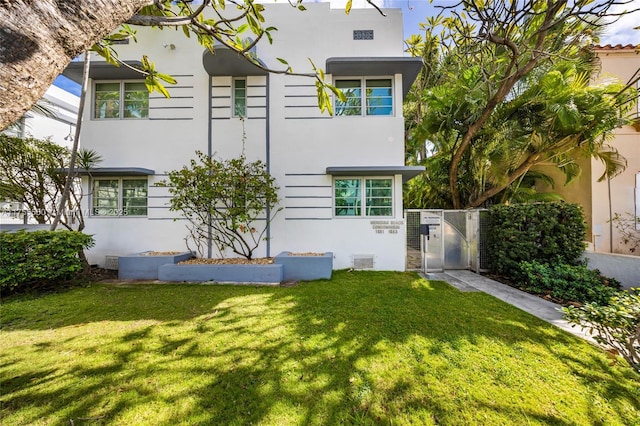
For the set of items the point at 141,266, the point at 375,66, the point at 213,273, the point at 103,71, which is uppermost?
the point at 375,66

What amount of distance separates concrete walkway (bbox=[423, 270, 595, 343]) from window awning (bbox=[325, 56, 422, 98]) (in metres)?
Answer: 6.08

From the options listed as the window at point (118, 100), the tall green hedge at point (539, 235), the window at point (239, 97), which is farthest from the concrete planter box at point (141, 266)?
the tall green hedge at point (539, 235)

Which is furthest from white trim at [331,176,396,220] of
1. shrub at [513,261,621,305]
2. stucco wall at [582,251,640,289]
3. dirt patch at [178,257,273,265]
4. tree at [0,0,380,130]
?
tree at [0,0,380,130]

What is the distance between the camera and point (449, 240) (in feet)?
24.1

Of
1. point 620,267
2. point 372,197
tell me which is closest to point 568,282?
point 620,267

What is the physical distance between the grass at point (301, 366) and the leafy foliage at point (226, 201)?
2837mm

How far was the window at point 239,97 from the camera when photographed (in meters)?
7.67

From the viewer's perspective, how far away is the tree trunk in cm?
94

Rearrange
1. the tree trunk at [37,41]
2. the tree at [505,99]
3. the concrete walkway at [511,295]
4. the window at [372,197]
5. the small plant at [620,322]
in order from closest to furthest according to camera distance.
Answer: the tree trunk at [37,41] → the small plant at [620,322] → the concrete walkway at [511,295] → the tree at [505,99] → the window at [372,197]

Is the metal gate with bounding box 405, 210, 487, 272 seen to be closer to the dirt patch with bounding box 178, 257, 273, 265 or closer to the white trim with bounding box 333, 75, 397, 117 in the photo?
the white trim with bounding box 333, 75, 397, 117

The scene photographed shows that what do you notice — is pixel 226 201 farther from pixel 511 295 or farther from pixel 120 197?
pixel 511 295

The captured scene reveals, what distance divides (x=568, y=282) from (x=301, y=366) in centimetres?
601

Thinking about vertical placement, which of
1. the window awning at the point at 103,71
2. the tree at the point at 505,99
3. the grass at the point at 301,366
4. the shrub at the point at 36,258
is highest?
the window awning at the point at 103,71

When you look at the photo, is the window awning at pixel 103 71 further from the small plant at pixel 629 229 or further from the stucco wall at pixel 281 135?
the small plant at pixel 629 229
